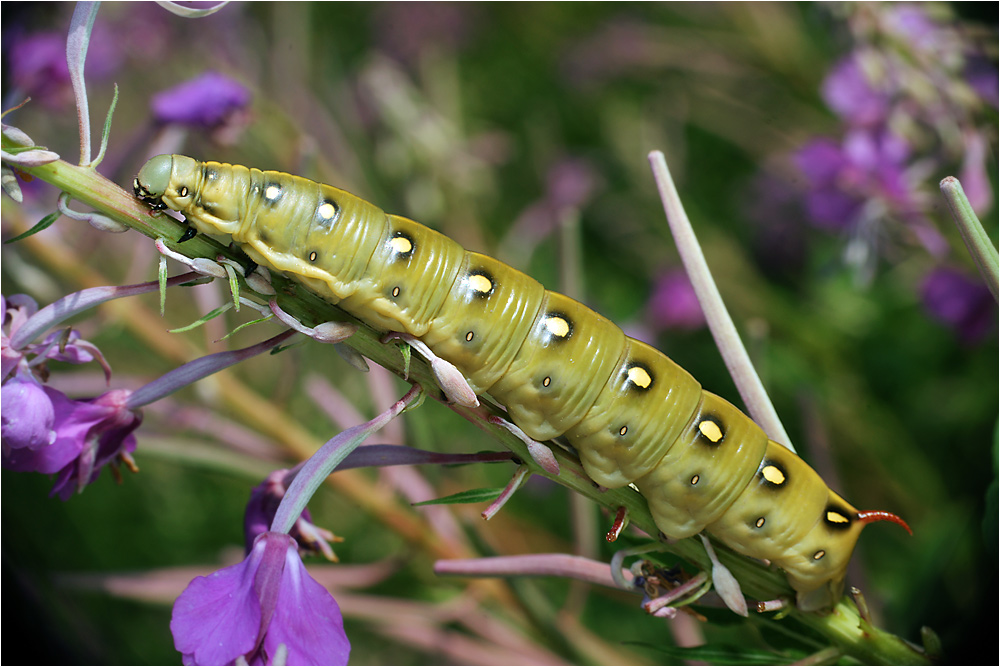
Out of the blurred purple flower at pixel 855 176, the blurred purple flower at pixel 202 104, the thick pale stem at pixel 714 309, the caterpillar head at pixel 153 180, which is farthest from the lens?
the blurred purple flower at pixel 855 176

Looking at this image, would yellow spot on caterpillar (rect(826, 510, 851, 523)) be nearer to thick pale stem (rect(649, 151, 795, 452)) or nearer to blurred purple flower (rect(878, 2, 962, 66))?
thick pale stem (rect(649, 151, 795, 452))

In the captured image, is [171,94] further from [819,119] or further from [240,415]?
[819,119]

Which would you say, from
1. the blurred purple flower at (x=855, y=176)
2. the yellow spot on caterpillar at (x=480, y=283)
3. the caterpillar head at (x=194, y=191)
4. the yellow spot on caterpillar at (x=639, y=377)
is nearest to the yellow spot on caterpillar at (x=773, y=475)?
the yellow spot on caterpillar at (x=639, y=377)

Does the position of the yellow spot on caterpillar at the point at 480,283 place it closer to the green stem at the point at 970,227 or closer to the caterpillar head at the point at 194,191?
the caterpillar head at the point at 194,191

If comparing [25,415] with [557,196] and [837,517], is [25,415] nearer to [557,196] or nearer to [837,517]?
[837,517]

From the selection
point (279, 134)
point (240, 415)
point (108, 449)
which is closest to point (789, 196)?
point (279, 134)

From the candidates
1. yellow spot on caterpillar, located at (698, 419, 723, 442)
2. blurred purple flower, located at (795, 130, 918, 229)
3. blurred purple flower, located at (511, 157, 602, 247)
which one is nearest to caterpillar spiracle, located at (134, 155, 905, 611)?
yellow spot on caterpillar, located at (698, 419, 723, 442)

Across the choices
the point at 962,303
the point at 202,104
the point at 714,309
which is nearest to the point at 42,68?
the point at 202,104

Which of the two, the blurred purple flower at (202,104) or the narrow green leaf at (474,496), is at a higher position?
the blurred purple flower at (202,104)
